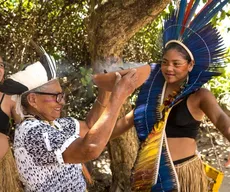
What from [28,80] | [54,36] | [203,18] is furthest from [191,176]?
[54,36]

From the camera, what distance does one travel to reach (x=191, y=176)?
8.77ft

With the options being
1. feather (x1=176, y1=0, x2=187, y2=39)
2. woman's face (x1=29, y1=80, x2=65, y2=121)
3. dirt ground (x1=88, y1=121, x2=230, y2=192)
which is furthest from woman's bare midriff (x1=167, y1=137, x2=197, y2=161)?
dirt ground (x1=88, y1=121, x2=230, y2=192)

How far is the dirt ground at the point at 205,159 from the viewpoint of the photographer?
4567 mm

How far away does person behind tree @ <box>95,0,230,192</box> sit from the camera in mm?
2607

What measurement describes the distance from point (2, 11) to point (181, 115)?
269cm

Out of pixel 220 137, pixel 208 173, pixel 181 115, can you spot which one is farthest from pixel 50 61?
pixel 220 137

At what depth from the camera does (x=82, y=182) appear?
1.96m

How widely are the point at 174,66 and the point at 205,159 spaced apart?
3048mm

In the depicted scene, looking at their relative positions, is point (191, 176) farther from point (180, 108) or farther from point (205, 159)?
A: point (205, 159)

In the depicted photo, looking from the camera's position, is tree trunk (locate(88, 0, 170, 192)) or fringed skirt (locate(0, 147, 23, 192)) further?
tree trunk (locate(88, 0, 170, 192))

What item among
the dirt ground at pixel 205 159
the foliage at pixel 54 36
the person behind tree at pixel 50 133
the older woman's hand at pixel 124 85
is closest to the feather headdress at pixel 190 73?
the person behind tree at pixel 50 133

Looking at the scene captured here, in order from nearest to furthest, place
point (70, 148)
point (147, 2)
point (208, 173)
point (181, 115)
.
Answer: point (70, 148)
point (181, 115)
point (208, 173)
point (147, 2)

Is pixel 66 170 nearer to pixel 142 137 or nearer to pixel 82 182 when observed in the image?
pixel 82 182

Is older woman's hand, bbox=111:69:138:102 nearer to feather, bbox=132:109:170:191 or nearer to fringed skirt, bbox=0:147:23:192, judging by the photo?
feather, bbox=132:109:170:191
